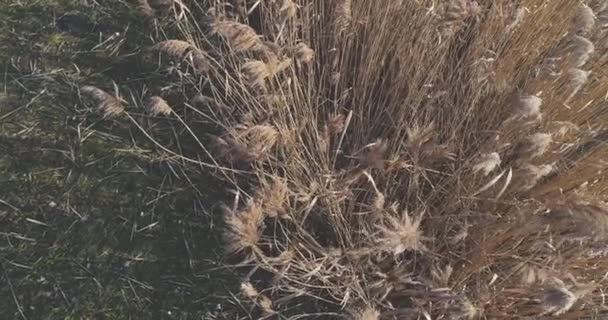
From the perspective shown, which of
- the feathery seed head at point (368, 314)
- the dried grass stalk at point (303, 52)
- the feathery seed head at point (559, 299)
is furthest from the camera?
the dried grass stalk at point (303, 52)

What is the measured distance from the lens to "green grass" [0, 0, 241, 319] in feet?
7.40

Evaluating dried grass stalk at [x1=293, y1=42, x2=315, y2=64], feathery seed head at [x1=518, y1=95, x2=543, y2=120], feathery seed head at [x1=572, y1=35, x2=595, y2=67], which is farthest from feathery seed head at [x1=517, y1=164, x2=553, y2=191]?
dried grass stalk at [x1=293, y1=42, x2=315, y2=64]

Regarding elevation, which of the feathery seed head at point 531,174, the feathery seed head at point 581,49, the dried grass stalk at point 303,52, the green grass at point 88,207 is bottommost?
the green grass at point 88,207

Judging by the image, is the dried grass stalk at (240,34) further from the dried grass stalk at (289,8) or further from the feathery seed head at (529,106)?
the feathery seed head at (529,106)

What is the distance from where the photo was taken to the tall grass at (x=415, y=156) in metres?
2.05

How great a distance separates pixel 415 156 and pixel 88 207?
0.99 meters

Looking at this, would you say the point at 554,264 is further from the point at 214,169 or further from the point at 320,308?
the point at 214,169

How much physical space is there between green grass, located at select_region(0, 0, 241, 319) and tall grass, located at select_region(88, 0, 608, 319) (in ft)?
0.50

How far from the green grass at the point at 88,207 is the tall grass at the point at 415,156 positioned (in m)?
0.15

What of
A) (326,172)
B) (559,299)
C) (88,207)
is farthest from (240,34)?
(559,299)

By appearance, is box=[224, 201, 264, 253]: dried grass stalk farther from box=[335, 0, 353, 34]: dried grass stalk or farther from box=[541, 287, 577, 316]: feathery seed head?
Answer: box=[541, 287, 577, 316]: feathery seed head

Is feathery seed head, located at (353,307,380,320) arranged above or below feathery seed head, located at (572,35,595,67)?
below

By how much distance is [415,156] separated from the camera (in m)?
2.11

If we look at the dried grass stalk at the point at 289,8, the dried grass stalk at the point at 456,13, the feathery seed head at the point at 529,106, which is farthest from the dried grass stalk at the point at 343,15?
the feathery seed head at the point at 529,106
